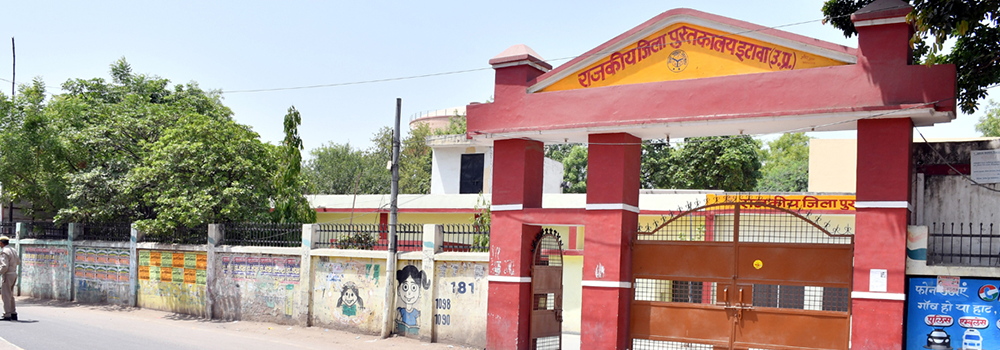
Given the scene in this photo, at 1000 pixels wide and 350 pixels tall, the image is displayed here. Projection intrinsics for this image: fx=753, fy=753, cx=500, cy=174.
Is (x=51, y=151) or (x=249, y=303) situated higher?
(x=51, y=151)

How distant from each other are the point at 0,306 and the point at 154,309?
3666mm

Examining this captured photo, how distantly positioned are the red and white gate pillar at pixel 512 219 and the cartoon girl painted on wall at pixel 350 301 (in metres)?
3.01

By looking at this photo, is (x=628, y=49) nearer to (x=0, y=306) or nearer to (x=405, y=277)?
(x=405, y=277)

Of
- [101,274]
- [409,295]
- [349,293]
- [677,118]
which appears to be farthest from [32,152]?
[677,118]

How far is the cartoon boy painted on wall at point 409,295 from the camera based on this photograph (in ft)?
44.5

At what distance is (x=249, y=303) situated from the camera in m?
15.8

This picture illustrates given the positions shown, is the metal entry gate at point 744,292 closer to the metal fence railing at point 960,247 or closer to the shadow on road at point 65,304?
the metal fence railing at point 960,247

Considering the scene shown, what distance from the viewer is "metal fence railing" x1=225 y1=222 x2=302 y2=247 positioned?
15.5 m

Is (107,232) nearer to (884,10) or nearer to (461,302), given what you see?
(461,302)

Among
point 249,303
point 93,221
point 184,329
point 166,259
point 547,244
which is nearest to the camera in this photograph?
point 547,244

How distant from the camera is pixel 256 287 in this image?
1573 centimetres

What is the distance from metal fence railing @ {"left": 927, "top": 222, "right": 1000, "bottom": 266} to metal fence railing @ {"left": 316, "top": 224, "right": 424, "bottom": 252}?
26.7 ft

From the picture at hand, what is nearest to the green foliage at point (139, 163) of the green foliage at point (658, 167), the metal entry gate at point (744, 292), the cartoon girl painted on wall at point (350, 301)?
the cartoon girl painted on wall at point (350, 301)

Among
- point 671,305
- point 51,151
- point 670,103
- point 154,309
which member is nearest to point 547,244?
point 671,305
